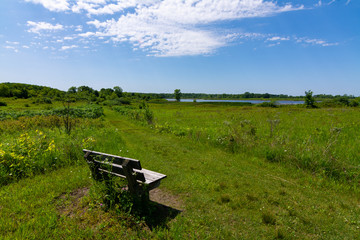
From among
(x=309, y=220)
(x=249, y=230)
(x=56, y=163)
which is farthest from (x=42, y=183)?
(x=309, y=220)

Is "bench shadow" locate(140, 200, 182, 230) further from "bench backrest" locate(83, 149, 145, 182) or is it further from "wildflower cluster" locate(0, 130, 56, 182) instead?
"wildflower cluster" locate(0, 130, 56, 182)

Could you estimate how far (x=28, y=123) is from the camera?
51.5ft

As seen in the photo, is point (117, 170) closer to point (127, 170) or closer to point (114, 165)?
point (114, 165)

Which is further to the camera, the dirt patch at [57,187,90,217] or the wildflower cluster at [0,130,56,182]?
the wildflower cluster at [0,130,56,182]

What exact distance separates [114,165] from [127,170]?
17.2 inches

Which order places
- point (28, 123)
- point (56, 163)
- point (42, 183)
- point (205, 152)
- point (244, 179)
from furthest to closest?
1. point (28, 123)
2. point (205, 152)
3. point (56, 163)
4. point (244, 179)
5. point (42, 183)

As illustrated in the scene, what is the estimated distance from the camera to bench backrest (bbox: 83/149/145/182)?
10.6ft

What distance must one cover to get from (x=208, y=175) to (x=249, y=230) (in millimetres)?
2648

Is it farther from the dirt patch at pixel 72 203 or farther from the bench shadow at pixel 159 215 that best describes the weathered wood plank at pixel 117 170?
the dirt patch at pixel 72 203

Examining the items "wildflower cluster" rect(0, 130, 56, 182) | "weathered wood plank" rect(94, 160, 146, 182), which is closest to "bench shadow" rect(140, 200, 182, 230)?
"weathered wood plank" rect(94, 160, 146, 182)

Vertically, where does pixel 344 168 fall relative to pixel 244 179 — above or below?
above

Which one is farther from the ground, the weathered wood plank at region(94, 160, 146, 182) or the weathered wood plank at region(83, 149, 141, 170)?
the weathered wood plank at region(83, 149, 141, 170)

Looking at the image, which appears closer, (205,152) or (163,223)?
(163,223)

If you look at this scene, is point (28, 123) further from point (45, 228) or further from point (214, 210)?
point (214, 210)
